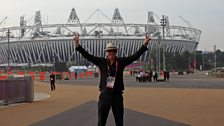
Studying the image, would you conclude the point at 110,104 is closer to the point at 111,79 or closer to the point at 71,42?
the point at 111,79

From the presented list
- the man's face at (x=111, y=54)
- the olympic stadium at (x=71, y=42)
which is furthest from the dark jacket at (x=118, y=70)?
the olympic stadium at (x=71, y=42)

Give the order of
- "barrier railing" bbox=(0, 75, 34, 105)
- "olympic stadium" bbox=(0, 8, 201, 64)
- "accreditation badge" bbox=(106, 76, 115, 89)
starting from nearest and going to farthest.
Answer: "accreditation badge" bbox=(106, 76, 115, 89), "barrier railing" bbox=(0, 75, 34, 105), "olympic stadium" bbox=(0, 8, 201, 64)

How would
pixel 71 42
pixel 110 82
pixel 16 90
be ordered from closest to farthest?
1. pixel 110 82
2. pixel 16 90
3. pixel 71 42

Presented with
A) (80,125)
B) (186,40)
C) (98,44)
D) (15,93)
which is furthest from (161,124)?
(186,40)

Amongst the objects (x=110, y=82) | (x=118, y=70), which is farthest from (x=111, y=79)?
(x=118, y=70)

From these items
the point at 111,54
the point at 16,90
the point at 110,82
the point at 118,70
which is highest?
the point at 111,54

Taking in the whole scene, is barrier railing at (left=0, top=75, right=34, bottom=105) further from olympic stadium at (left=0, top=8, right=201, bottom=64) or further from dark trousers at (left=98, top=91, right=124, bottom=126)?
olympic stadium at (left=0, top=8, right=201, bottom=64)

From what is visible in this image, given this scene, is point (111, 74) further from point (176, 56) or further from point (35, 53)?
point (35, 53)

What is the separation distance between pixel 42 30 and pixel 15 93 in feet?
526

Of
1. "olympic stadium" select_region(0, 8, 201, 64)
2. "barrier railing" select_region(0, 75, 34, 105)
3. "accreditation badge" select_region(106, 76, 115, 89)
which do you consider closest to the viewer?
"accreditation badge" select_region(106, 76, 115, 89)

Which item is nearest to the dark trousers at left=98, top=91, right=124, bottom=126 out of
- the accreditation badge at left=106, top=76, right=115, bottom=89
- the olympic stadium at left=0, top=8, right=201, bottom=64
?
the accreditation badge at left=106, top=76, right=115, bottom=89

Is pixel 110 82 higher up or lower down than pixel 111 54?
lower down

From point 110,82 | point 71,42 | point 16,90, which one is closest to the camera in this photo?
point 110,82

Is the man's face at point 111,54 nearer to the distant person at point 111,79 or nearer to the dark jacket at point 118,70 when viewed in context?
the distant person at point 111,79
